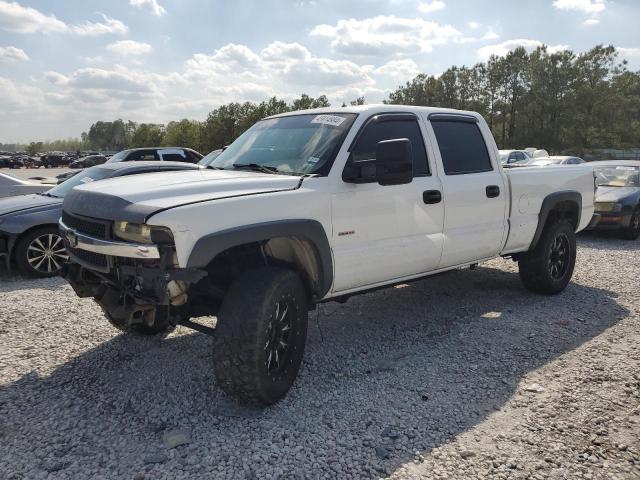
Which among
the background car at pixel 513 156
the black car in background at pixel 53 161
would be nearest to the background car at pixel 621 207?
the background car at pixel 513 156

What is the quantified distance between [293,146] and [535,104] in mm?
58716

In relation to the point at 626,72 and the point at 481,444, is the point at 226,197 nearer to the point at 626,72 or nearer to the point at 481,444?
the point at 481,444

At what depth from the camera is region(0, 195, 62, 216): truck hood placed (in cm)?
687

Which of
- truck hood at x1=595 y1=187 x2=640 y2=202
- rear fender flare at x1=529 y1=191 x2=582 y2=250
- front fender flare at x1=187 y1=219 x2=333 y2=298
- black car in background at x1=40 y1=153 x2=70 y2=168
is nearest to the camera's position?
front fender flare at x1=187 y1=219 x2=333 y2=298

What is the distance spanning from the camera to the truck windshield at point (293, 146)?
3.82 meters

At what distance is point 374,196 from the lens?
3867 mm

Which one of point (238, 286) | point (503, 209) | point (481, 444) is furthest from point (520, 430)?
point (503, 209)

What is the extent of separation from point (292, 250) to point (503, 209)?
2.48m

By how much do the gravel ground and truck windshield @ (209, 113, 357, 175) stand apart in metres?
1.58

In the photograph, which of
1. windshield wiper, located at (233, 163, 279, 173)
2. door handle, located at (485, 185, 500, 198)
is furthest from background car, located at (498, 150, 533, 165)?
windshield wiper, located at (233, 163, 279, 173)

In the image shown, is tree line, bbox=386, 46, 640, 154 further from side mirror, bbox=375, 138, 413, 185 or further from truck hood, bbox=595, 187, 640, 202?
side mirror, bbox=375, 138, 413, 185

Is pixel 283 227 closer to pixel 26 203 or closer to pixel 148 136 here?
pixel 26 203

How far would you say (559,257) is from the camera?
19.8 ft

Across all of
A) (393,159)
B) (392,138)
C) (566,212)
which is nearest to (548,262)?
(566,212)
